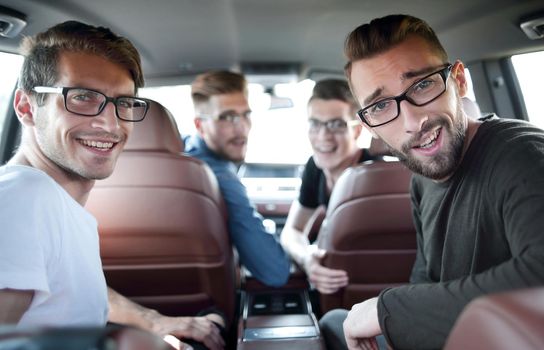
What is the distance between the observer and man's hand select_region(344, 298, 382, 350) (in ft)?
4.04

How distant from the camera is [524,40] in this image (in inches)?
73.2

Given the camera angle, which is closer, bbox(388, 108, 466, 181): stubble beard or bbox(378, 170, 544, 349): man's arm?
bbox(378, 170, 544, 349): man's arm

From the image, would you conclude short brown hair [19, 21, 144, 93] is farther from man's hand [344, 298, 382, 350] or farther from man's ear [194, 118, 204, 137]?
man's ear [194, 118, 204, 137]

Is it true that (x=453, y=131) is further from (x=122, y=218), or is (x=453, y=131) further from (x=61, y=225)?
(x=122, y=218)

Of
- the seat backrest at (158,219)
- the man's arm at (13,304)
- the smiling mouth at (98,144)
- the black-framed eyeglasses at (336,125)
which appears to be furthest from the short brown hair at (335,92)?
the man's arm at (13,304)

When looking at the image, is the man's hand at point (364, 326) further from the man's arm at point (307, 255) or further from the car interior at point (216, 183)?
the man's arm at point (307, 255)

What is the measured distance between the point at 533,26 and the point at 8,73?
199 cm

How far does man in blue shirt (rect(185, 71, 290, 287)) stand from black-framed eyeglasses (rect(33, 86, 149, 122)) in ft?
3.10

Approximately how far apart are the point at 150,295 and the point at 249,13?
1427 millimetres

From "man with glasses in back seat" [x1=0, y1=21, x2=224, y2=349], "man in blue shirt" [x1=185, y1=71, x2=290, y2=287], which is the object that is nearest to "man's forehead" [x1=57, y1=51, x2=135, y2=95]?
"man with glasses in back seat" [x1=0, y1=21, x2=224, y2=349]

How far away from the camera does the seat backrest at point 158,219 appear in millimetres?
1979

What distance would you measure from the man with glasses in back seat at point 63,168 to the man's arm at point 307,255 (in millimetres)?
731

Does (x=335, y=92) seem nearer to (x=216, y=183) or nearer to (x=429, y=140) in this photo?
(x=216, y=183)

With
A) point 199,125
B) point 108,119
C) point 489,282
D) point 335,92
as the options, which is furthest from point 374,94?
point 199,125
